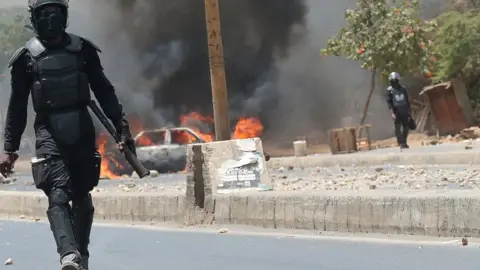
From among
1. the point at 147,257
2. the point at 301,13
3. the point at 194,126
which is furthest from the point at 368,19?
the point at 147,257

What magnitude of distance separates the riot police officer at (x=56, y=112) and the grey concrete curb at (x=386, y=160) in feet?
31.4

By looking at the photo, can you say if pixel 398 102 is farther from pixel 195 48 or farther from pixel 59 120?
pixel 59 120

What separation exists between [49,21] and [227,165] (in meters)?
3.92

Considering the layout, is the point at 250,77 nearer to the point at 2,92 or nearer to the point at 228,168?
the point at 2,92

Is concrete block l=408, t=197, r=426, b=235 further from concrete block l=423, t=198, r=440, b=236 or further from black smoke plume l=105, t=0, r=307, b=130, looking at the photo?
black smoke plume l=105, t=0, r=307, b=130

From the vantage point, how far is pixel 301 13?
1236 inches

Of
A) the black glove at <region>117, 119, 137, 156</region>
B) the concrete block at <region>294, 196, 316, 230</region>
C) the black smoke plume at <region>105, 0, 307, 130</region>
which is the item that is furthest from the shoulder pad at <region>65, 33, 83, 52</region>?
the black smoke plume at <region>105, 0, 307, 130</region>

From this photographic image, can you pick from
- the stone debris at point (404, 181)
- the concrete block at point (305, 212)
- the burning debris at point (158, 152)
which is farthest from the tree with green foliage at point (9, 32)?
the concrete block at point (305, 212)

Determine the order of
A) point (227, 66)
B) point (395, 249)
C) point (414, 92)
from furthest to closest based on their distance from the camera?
point (414, 92) < point (227, 66) < point (395, 249)

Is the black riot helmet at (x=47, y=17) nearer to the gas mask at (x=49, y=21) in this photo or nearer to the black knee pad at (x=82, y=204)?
the gas mask at (x=49, y=21)

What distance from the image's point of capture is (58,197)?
15.9 feet

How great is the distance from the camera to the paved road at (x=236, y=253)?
5.59 m

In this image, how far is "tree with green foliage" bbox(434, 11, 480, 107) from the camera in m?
27.4

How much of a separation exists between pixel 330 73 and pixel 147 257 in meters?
27.2
